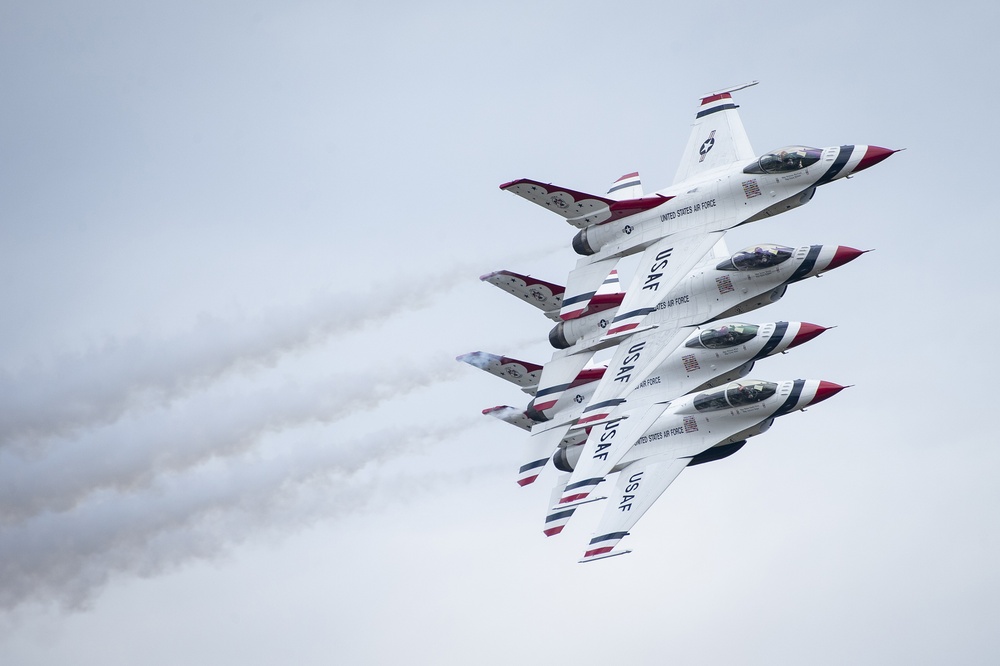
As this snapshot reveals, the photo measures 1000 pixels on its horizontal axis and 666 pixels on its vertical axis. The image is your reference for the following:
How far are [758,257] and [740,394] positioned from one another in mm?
5529

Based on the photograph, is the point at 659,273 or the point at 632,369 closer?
the point at 632,369

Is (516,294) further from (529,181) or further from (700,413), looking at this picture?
(700,413)

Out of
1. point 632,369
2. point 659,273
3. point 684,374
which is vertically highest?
point 659,273

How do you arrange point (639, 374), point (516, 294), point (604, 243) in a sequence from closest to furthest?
point (639, 374) < point (604, 243) < point (516, 294)

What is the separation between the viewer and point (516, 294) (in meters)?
68.6

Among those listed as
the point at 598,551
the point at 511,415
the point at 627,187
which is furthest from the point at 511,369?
the point at 598,551

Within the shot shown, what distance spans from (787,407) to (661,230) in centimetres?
878

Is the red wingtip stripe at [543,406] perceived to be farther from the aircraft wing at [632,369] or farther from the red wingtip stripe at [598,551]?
the red wingtip stripe at [598,551]

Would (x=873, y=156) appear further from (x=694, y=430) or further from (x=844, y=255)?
(x=694, y=430)

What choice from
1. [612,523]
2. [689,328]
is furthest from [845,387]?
[612,523]

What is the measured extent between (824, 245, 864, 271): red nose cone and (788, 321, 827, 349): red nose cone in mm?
2746

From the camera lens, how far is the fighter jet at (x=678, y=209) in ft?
197

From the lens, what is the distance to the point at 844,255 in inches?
2379

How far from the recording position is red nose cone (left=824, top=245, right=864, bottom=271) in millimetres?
60406
